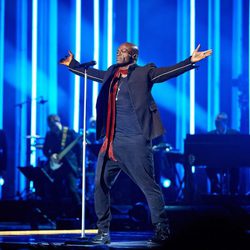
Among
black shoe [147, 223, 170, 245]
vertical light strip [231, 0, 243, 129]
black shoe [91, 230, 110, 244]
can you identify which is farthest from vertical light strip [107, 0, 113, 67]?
black shoe [147, 223, 170, 245]

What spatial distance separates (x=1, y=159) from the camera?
47.9ft

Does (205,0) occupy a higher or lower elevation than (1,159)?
higher

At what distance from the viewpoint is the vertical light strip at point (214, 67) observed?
17.1 m

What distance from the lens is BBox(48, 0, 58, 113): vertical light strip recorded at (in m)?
17.4

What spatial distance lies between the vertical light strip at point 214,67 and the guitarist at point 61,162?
3922 millimetres

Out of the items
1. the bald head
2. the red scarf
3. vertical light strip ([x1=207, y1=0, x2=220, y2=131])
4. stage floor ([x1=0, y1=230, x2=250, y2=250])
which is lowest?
stage floor ([x1=0, y1=230, x2=250, y2=250])

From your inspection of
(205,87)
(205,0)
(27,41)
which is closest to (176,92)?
(205,87)

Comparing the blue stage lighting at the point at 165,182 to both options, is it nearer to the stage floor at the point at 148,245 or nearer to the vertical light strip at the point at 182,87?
the vertical light strip at the point at 182,87

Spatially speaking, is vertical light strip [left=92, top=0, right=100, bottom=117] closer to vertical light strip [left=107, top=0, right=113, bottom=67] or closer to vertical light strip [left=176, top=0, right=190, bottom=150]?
vertical light strip [left=107, top=0, right=113, bottom=67]

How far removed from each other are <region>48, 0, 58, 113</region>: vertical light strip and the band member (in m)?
9.56

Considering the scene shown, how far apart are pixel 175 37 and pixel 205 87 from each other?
1.34 metres

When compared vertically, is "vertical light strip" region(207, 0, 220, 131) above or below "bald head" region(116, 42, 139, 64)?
above

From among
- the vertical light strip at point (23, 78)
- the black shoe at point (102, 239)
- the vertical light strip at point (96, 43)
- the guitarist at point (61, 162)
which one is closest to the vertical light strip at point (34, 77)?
→ the vertical light strip at point (23, 78)

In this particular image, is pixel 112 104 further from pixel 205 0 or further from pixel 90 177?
pixel 205 0
